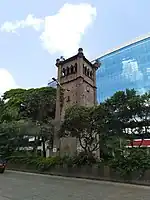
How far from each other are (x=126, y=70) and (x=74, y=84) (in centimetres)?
3776

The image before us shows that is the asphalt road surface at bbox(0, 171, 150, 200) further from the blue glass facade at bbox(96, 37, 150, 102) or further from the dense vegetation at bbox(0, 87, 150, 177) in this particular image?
the blue glass facade at bbox(96, 37, 150, 102)

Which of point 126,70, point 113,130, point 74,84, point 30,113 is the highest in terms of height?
point 126,70

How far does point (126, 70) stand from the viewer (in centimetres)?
6481

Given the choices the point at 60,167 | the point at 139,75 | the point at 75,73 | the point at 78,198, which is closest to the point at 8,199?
the point at 78,198

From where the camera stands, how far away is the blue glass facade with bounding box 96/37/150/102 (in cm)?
6075

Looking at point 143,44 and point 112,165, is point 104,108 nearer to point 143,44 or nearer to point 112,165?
point 112,165

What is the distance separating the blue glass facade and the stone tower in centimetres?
3079

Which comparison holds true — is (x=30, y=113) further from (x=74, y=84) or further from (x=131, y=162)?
(x=131, y=162)

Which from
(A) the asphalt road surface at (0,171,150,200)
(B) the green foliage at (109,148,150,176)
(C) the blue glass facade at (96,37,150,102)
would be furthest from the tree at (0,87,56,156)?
(C) the blue glass facade at (96,37,150,102)

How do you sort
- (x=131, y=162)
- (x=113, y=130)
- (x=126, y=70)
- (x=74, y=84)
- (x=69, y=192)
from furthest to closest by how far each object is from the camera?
(x=126, y=70) → (x=74, y=84) → (x=113, y=130) → (x=131, y=162) → (x=69, y=192)

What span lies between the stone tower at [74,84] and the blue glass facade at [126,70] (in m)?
30.8

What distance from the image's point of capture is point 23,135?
3117 centimetres

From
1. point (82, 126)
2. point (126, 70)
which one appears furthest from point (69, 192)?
point (126, 70)

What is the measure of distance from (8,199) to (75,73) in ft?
66.1
